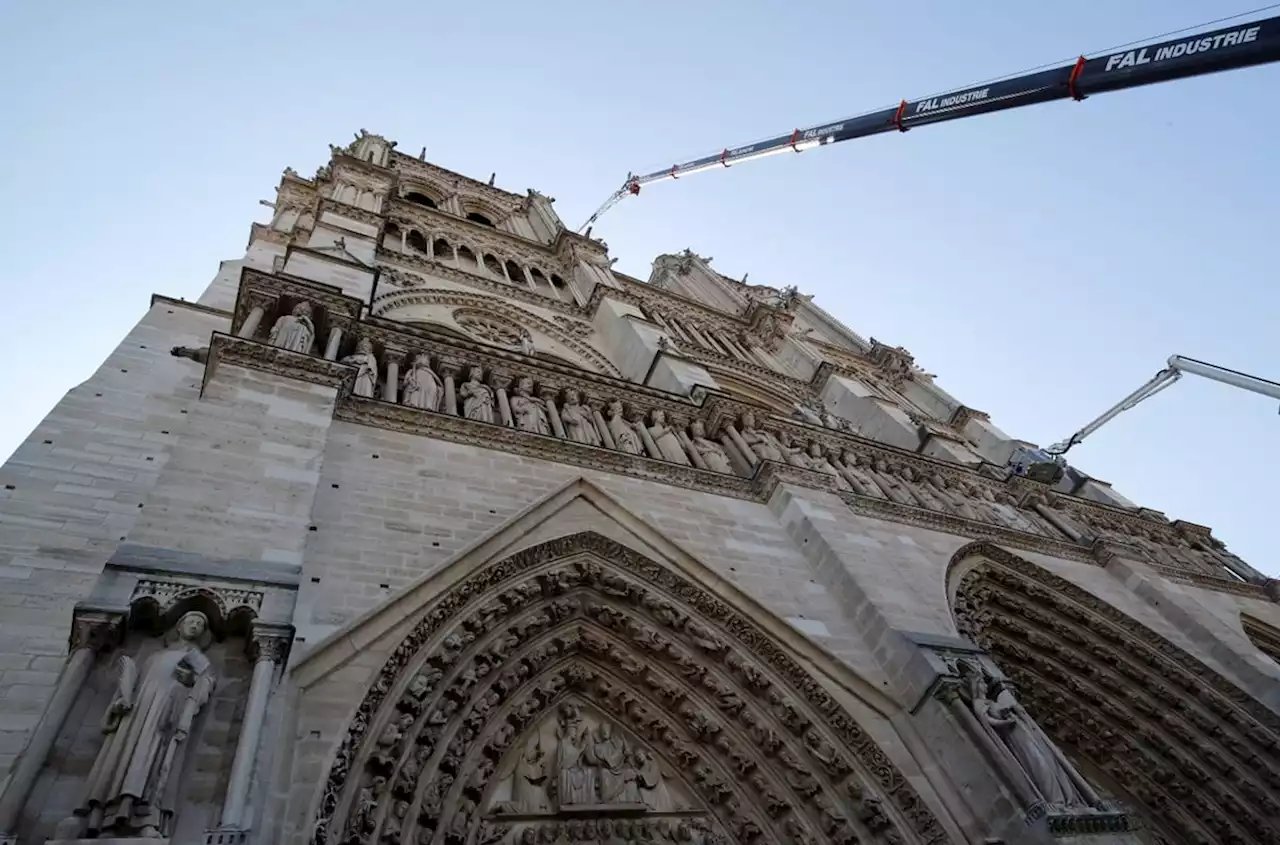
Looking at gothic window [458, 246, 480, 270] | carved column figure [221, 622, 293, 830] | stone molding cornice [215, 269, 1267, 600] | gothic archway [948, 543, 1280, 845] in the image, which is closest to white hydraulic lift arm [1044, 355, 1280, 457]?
stone molding cornice [215, 269, 1267, 600]

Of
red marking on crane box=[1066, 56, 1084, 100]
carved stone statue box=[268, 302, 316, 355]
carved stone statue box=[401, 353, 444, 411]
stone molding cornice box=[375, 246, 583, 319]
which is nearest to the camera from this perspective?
carved stone statue box=[268, 302, 316, 355]

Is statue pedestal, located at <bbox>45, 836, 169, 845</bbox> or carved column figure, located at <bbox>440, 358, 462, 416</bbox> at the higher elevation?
carved column figure, located at <bbox>440, 358, 462, 416</bbox>

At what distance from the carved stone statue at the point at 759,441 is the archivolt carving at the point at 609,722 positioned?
314 centimetres

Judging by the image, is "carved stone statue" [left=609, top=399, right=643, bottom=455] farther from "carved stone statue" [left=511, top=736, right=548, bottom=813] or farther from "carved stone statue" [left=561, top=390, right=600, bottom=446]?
"carved stone statue" [left=511, top=736, right=548, bottom=813]

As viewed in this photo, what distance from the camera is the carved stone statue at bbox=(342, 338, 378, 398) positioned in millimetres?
7055

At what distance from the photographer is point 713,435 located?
959 centimetres

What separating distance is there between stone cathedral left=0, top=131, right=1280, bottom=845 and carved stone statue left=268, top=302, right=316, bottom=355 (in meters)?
0.04

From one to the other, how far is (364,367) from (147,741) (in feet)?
15.6

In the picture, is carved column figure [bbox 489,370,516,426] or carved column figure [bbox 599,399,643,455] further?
carved column figure [bbox 599,399,643,455]

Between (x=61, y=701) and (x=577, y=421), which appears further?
(x=577, y=421)

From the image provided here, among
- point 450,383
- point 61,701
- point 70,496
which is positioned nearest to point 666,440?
point 450,383

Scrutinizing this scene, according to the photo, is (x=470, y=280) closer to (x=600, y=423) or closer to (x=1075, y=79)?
(x=600, y=423)

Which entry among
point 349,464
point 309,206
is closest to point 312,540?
point 349,464

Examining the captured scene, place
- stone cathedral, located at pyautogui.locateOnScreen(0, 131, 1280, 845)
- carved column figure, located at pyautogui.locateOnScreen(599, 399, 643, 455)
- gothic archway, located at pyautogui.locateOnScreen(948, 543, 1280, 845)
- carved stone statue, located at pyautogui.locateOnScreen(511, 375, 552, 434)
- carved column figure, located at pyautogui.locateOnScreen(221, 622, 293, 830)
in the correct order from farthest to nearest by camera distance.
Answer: gothic archway, located at pyautogui.locateOnScreen(948, 543, 1280, 845), carved column figure, located at pyautogui.locateOnScreen(599, 399, 643, 455), carved stone statue, located at pyautogui.locateOnScreen(511, 375, 552, 434), stone cathedral, located at pyautogui.locateOnScreen(0, 131, 1280, 845), carved column figure, located at pyautogui.locateOnScreen(221, 622, 293, 830)
